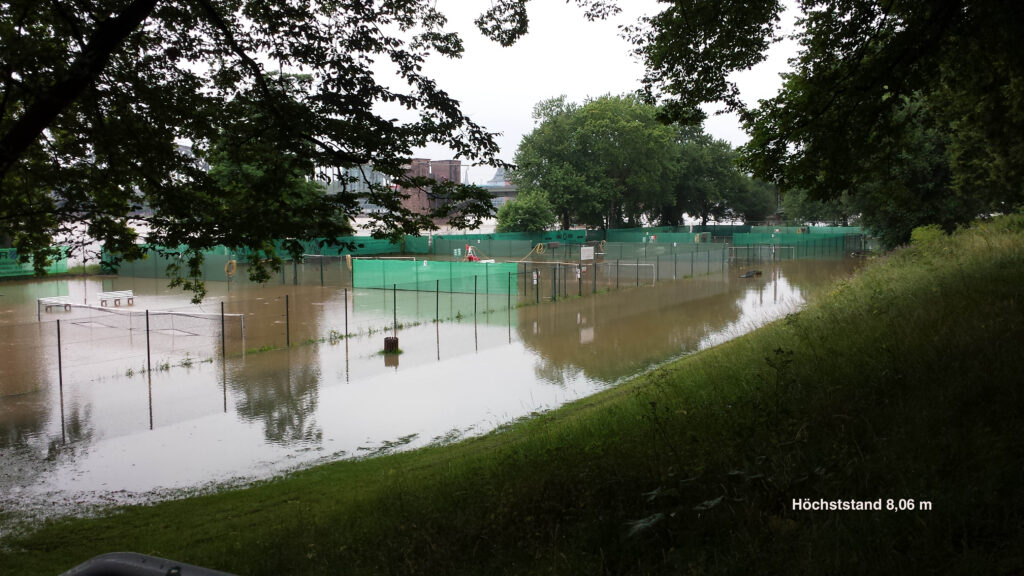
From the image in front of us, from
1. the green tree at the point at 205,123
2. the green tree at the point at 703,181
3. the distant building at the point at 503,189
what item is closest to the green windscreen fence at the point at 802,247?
the green tree at the point at 703,181

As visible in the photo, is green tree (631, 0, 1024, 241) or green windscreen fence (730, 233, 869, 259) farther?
green windscreen fence (730, 233, 869, 259)

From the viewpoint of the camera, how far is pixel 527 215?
70.9 metres

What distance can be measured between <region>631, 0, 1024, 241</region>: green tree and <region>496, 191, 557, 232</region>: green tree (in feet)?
193

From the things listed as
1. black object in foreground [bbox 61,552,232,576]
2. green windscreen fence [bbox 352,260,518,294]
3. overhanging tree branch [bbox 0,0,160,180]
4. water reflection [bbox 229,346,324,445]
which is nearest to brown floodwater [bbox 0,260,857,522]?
water reflection [bbox 229,346,324,445]

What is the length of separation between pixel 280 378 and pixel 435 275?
1780 centimetres

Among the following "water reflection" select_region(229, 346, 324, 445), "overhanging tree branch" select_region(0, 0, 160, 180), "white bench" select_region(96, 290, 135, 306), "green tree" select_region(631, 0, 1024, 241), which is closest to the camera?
Answer: "overhanging tree branch" select_region(0, 0, 160, 180)

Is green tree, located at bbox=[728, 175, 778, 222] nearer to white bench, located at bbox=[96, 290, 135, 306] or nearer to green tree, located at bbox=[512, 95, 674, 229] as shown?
green tree, located at bbox=[512, 95, 674, 229]

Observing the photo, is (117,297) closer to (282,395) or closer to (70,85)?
(282,395)

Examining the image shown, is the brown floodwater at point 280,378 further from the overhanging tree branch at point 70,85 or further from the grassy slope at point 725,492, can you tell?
the overhanging tree branch at point 70,85

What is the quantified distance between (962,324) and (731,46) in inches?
226

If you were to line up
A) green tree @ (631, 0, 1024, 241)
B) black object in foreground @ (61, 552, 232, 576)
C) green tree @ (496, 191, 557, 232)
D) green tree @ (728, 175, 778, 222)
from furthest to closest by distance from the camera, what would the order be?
green tree @ (728, 175, 778, 222) → green tree @ (496, 191, 557, 232) → green tree @ (631, 0, 1024, 241) → black object in foreground @ (61, 552, 232, 576)

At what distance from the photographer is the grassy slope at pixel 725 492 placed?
4.18 m

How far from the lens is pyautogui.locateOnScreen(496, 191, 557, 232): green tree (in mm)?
70919

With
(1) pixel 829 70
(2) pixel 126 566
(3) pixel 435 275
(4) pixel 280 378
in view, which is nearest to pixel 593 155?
(3) pixel 435 275
